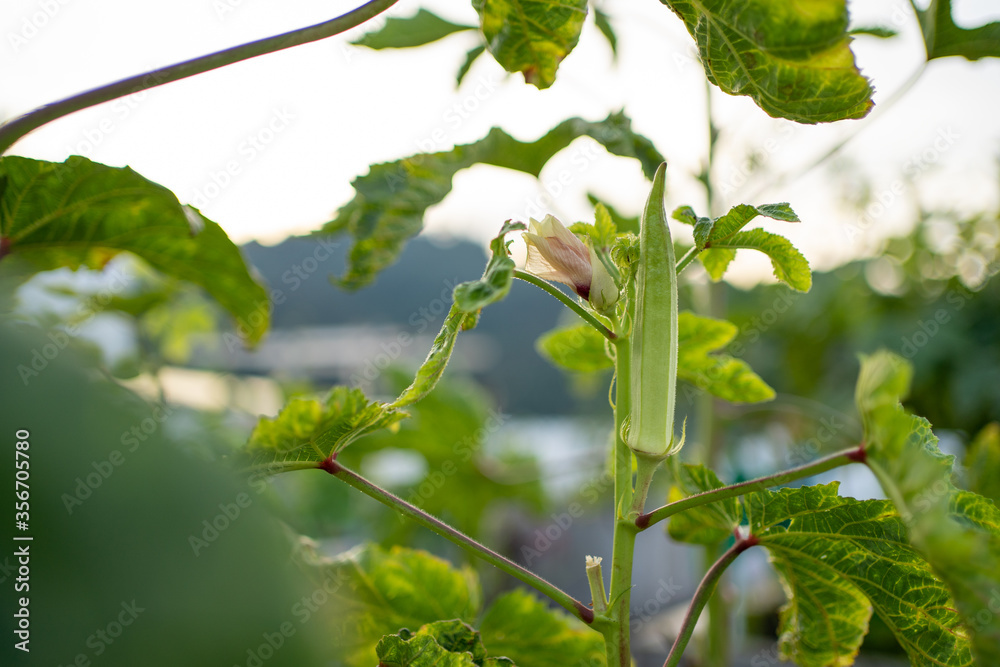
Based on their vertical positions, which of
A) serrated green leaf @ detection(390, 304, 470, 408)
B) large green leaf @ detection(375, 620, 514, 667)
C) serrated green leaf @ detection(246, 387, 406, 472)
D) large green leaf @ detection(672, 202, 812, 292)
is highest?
large green leaf @ detection(672, 202, 812, 292)

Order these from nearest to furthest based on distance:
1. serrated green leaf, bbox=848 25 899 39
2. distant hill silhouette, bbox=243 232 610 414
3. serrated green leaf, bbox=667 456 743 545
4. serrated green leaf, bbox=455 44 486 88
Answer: serrated green leaf, bbox=667 456 743 545 → serrated green leaf, bbox=848 25 899 39 → serrated green leaf, bbox=455 44 486 88 → distant hill silhouette, bbox=243 232 610 414

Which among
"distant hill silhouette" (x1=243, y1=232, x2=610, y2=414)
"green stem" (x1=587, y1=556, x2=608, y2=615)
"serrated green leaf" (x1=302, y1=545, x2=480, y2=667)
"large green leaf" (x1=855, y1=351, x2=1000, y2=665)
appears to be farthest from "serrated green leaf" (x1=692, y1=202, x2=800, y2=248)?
"distant hill silhouette" (x1=243, y1=232, x2=610, y2=414)

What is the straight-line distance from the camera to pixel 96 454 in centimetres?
23

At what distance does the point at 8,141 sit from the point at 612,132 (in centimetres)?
47

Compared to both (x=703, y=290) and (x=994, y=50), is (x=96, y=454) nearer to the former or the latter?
(x=994, y=50)

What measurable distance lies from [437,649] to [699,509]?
0.24 meters

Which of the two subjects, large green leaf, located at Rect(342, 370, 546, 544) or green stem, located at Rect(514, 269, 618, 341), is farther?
large green leaf, located at Rect(342, 370, 546, 544)

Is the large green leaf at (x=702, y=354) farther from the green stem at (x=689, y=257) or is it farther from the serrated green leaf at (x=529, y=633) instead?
the serrated green leaf at (x=529, y=633)

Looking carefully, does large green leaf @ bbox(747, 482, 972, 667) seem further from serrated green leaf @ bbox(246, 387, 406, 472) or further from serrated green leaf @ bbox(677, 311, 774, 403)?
serrated green leaf @ bbox(246, 387, 406, 472)

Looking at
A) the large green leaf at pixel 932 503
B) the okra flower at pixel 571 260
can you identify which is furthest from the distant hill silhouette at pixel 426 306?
the large green leaf at pixel 932 503

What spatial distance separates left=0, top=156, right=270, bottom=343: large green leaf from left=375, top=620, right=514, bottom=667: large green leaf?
1.27 ft

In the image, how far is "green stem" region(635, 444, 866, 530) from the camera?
365 millimetres

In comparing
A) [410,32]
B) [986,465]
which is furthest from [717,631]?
[410,32]

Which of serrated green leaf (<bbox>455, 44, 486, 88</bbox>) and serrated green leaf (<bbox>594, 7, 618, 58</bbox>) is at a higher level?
serrated green leaf (<bbox>594, 7, 618, 58</bbox>)
